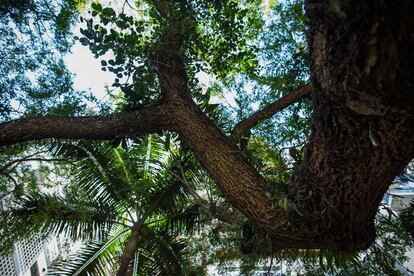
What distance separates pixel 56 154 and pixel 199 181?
7.57 ft

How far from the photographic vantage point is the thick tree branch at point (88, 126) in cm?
304

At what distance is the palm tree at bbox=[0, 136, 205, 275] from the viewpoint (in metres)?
4.64

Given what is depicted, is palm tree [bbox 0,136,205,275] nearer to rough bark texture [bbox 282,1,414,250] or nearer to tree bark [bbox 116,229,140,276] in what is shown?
tree bark [bbox 116,229,140,276]

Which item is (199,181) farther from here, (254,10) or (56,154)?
(254,10)

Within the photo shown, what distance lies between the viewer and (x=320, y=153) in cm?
207

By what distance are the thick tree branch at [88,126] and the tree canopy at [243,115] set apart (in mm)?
12

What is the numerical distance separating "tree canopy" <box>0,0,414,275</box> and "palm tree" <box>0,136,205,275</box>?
38 millimetres

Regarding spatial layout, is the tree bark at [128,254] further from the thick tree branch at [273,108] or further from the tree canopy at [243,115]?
the thick tree branch at [273,108]

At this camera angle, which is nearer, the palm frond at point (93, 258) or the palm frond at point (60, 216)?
the palm frond at point (60, 216)

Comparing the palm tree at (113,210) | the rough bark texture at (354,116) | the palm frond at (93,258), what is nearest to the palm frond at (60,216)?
the palm tree at (113,210)

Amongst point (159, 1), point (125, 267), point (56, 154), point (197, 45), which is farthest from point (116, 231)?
point (159, 1)

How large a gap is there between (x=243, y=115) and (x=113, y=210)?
9.25 ft

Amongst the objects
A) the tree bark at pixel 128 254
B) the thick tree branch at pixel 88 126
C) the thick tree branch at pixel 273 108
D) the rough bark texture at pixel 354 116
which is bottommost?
the tree bark at pixel 128 254

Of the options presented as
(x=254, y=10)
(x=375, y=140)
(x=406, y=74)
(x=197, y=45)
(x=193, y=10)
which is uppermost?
(x=254, y=10)
